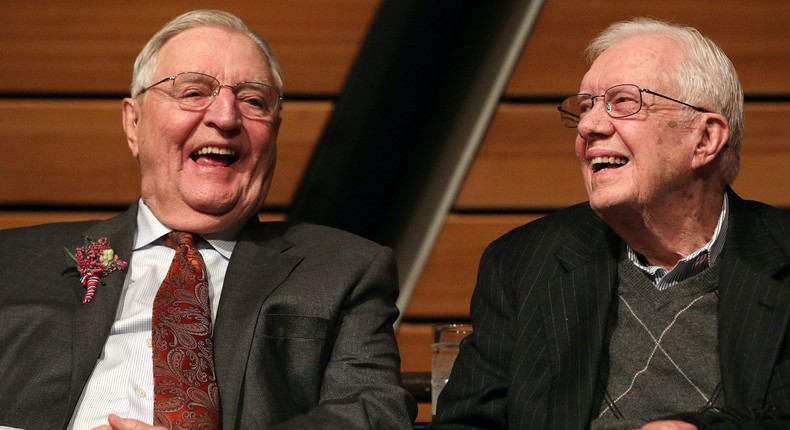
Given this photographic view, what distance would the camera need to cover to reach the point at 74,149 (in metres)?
3.54

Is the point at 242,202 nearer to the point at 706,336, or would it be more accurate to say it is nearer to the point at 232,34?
the point at 232,34

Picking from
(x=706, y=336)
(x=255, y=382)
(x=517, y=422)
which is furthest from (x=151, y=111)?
(x=706, y=336)

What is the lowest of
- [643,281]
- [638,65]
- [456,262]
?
[456,262]

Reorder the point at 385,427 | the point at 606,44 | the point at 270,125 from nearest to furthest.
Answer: the point at 385,427, the point at 606,44, the point at 270,125

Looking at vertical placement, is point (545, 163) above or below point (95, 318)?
above

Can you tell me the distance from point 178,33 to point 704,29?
186 cm

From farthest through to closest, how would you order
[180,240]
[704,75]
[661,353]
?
[180,240], [704,75], [661,353]

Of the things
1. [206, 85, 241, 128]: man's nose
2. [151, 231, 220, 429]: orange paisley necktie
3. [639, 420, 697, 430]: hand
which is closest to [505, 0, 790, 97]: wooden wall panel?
[206, 85, 241, 128]: man's nose

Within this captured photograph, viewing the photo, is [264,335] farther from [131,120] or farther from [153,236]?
[131,120]

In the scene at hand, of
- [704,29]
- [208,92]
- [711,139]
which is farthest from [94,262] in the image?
[704,29]

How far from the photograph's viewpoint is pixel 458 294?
3645mm

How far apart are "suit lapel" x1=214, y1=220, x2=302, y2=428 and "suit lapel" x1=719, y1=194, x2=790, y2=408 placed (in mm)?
960

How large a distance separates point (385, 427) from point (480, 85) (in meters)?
1.75

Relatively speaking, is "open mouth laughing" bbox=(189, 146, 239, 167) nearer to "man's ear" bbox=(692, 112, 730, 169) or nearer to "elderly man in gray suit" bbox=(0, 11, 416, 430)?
"elderly man in gray suit" bbox=(0, 11, 416, 430)
